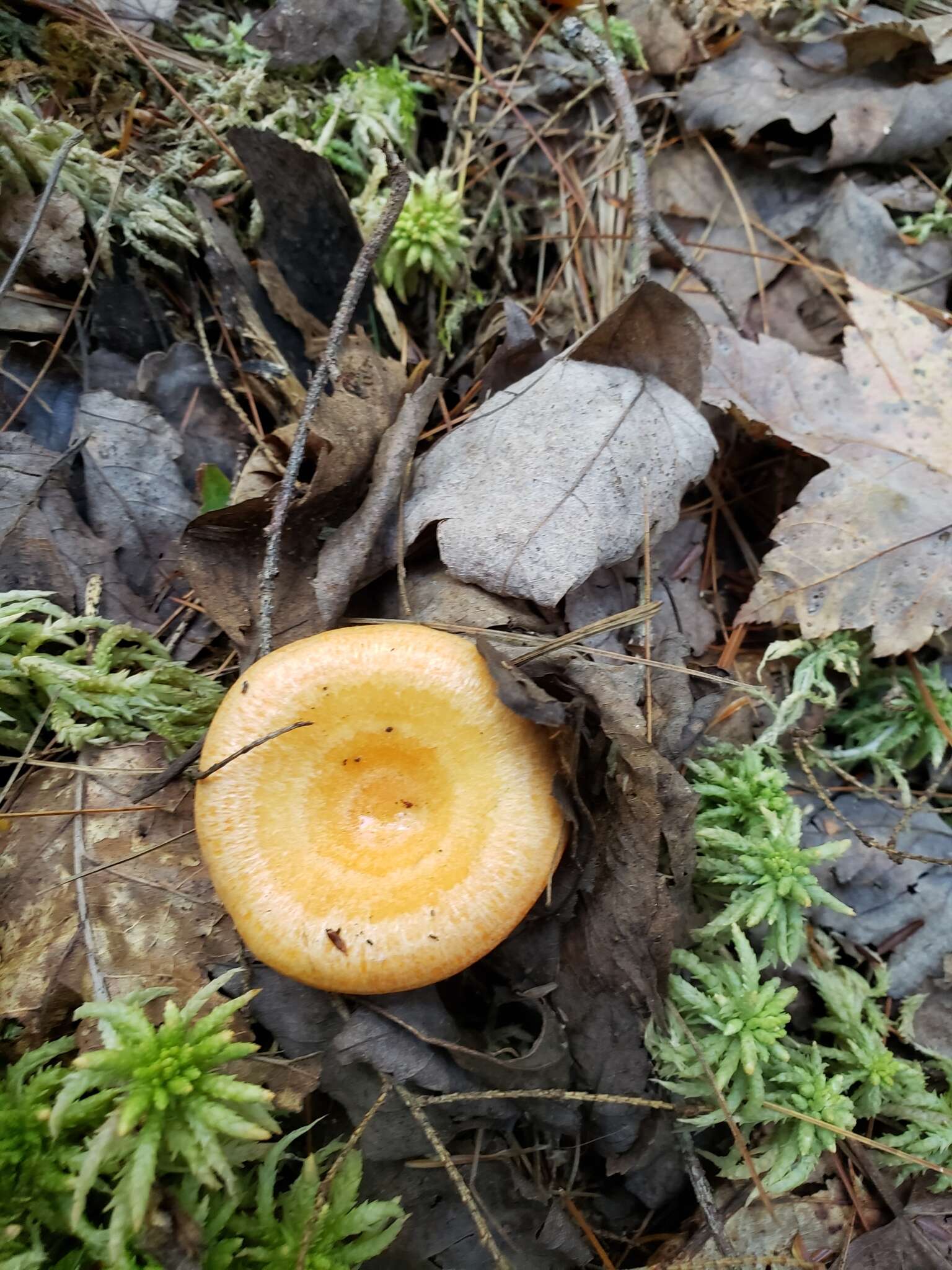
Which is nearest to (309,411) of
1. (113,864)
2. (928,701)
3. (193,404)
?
(193,404)

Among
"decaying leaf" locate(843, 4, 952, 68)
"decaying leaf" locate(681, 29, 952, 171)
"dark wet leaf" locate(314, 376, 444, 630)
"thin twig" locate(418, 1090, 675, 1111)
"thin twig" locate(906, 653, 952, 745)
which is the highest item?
"decaying leaf" locate(843, 4, 952, 68)

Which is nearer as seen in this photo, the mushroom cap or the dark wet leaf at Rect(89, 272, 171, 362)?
the mushroom cap

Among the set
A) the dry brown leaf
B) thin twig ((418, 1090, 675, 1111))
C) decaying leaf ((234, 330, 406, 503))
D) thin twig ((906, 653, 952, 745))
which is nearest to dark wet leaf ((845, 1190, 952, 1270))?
thin twig ((418, 1090, 675, 1111))

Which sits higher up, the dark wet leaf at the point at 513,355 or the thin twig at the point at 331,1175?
the dark wet leaf at the point at 513,355

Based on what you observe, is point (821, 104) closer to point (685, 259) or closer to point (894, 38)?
point (894, 38)

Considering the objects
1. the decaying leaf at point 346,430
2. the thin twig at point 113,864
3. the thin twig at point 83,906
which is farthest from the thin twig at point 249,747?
the decaying leaf at point 346,430

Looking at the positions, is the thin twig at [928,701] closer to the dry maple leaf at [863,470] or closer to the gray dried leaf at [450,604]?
the dry maple leaf at [863,470]

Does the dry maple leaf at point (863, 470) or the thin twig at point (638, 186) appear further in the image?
the thin twig at point (638, 186)

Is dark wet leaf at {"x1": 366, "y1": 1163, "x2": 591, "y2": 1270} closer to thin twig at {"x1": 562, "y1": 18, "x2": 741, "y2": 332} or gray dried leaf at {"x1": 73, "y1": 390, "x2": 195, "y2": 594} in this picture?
gray dried leaf at {"x1": 73, "y1": 390, "x2": 195, "y2": 594}
